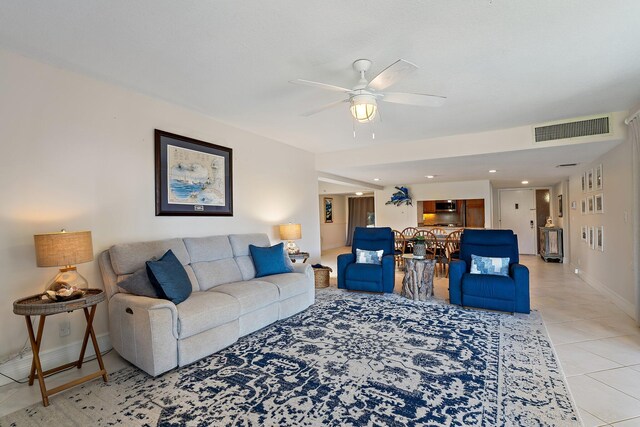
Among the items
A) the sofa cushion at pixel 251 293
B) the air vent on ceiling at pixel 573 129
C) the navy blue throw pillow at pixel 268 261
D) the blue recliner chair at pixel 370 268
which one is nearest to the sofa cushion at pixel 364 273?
the blue recliner chair at pixel 370 268

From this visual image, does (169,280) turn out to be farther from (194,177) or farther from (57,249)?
(194,177)

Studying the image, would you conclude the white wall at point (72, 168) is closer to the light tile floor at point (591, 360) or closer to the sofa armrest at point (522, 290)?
the light tile floor at point (591, 360)

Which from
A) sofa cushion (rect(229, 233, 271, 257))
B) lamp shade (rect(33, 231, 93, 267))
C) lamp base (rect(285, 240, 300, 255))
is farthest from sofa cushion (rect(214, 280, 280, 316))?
lamp base (rect(285, 240, 300, 255))

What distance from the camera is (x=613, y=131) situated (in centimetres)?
377

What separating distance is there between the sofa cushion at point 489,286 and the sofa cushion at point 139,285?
3.49 metres

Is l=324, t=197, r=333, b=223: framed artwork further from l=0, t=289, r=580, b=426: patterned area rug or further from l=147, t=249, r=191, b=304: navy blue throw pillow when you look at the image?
l=147, t=249, r=191, b=304: navy blue throw pillow

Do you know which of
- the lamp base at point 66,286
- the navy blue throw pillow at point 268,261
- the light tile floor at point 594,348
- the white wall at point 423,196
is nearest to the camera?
the light tile floor at point 594,348

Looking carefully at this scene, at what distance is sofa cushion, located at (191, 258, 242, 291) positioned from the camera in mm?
3330

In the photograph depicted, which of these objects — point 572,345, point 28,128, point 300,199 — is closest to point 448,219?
point 300,199

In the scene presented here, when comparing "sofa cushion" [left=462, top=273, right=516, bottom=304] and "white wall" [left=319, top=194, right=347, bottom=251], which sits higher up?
"white wall" [left=319, top=194, right=347, bottom=251]

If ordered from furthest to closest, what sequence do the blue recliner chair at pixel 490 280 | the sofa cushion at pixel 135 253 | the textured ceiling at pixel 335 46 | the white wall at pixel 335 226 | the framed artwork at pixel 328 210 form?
the framed artwork at pixel 328 210
the white wall at pixel 335 226
the blue recliner chair at pixel 490 280
the sofa cushion at pixel 135 253
the textured ceiling at pixel 335 46

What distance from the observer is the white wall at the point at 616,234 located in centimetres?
373

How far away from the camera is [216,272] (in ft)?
11.5

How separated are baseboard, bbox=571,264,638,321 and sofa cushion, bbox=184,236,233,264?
4701 millimetres
